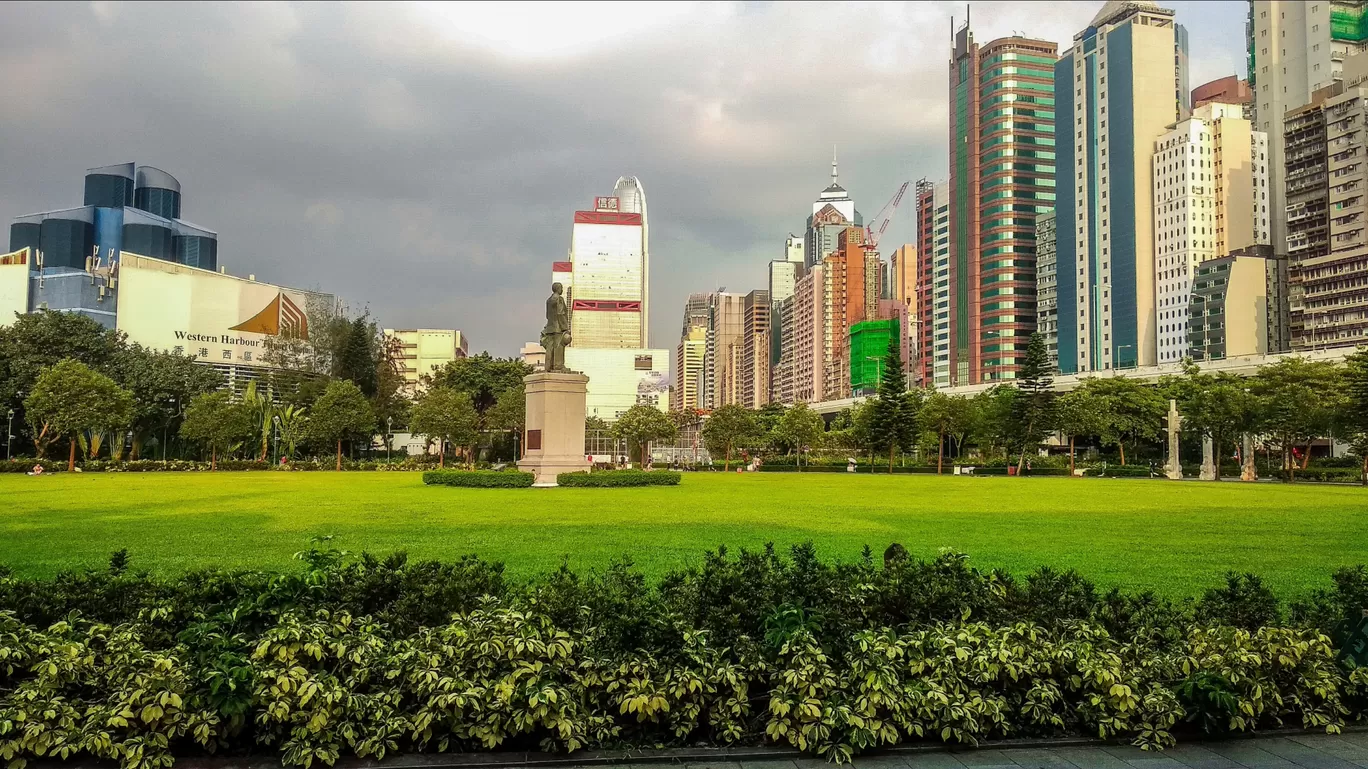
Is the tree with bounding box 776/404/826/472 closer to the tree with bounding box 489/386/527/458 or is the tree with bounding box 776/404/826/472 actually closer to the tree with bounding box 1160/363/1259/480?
the tree with bounding box 489/386/527/458

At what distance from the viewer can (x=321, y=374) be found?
65.6 m

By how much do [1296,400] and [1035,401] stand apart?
40.9 feet

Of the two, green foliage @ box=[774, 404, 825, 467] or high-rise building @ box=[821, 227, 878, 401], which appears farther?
high-rise building @ box=[821, 227, 878, 401]

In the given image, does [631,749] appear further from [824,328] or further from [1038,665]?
[824,328]

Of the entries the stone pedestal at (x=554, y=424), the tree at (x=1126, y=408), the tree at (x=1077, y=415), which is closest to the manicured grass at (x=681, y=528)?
the stone pedestal at (x=554, y=424)

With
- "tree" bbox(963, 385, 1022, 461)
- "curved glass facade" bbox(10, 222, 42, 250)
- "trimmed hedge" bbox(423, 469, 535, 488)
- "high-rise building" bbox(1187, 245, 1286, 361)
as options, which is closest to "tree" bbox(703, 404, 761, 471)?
"tree" bbox(963, 385, 1022, 461)

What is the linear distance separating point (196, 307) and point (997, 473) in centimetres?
7320

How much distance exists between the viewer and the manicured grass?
10812 millimetres

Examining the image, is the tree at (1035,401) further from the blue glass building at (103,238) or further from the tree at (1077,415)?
the blue glass building at (103,238)

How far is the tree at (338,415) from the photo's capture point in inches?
1941

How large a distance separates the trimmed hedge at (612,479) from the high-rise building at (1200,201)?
77947 mm

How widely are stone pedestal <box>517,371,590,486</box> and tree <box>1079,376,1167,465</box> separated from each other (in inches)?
1394

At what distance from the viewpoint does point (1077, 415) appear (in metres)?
48.4

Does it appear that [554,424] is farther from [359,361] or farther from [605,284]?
[605,284]
